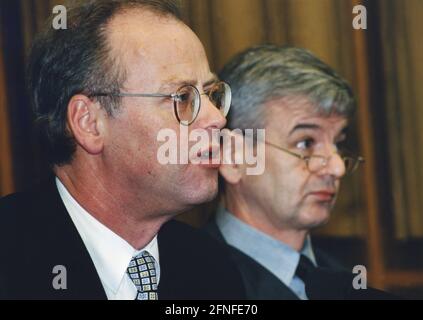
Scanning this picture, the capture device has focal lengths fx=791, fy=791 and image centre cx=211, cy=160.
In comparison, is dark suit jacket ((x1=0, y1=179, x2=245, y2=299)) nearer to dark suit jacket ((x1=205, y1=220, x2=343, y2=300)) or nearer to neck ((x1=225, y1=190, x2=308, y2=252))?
dark suit jacket ((x1=205, y1=220, x2=343, y2=300))

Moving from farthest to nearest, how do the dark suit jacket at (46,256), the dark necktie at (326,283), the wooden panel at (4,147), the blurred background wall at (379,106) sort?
1. the blurred background wall at (379,106)
2. the wooden panel at (4,147)
3. the dark necktie at (326,283)
4. the dark suit jacket at (46,256)

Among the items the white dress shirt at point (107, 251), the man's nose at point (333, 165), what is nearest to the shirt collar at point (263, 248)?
the man's nose at point (333, 165)

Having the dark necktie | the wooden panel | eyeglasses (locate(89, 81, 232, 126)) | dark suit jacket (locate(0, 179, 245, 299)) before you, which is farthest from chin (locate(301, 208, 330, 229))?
the wooden panel

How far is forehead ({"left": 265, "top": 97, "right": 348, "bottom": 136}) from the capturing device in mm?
1940

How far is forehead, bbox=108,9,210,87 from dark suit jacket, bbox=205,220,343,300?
1.75ft

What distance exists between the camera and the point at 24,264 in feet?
4.66

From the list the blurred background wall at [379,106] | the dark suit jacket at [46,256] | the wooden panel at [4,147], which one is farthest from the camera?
the blurred background wall at [379,106]

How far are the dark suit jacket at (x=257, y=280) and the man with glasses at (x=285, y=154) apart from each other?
0.04 metres

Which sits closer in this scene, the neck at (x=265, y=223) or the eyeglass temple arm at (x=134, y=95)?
the eyeglass temple arm at (x=134, y=95)

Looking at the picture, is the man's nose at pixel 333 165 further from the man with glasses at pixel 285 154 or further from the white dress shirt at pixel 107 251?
the white dress shirt at pixel 107 251

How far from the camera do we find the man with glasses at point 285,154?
76.1 inches

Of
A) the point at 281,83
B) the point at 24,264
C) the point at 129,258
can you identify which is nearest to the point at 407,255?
the point at 281,83

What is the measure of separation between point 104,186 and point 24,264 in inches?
8.4

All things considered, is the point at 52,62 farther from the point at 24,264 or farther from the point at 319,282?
the point at 319,282
